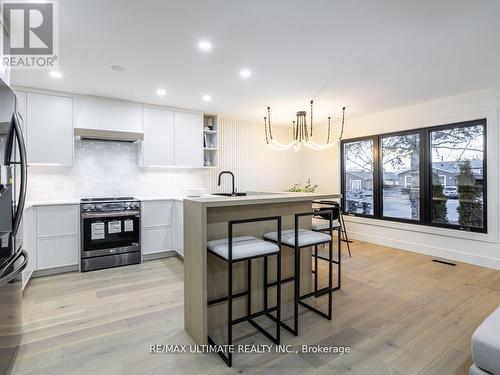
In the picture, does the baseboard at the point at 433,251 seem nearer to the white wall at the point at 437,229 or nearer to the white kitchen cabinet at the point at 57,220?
the white wall at the point at 437,229

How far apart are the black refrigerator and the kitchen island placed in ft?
3.67

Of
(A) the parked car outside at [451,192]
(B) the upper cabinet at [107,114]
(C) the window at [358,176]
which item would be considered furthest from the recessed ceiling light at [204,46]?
(A) the parked car outside at [451,192]

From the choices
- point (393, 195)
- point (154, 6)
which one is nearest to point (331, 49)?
point (154, 6)

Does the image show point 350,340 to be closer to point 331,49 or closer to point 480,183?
point 331,49

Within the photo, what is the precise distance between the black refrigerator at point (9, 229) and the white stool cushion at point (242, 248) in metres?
1.24

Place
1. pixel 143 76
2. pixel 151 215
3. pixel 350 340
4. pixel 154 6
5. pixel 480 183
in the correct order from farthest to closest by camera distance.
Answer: pixel 151 215 → pixel 480 183 → pixel 143 76 → pixel 350 340 → pixel 154 6

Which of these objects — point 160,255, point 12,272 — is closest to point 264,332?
point 12,272

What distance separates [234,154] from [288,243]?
12.2ft

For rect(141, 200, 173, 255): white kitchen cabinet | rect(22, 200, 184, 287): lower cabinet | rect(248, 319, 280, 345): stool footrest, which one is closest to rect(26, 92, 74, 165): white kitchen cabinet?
rect(22, 200, 184, 287): lower cabinet

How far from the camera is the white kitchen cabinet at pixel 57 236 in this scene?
355 centimetres

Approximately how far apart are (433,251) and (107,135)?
17.8 feet

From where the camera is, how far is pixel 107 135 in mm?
4043

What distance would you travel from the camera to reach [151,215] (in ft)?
14.1

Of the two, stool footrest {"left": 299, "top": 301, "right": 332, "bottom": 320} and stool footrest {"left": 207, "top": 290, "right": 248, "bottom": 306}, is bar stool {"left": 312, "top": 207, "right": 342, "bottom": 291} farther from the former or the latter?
stool footrest {"left": 207, "top": 290, "right": 248, "bottom": 306}
